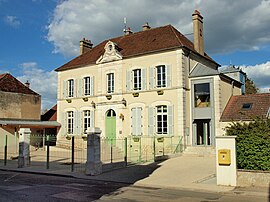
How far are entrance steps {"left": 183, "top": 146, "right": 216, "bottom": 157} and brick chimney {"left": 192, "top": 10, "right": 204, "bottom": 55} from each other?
26.1 ft

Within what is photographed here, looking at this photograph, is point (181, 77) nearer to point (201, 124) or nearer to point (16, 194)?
point (201, 124)

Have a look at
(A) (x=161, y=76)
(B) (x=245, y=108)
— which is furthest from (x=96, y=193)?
(B) (x=245, y=108)

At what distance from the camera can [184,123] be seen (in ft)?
70.9

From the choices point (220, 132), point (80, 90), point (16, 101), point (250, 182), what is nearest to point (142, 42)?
point (80, 90)

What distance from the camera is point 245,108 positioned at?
2134 centimetres

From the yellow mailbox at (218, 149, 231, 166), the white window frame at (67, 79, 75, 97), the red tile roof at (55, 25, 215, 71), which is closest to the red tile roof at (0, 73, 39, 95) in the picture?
the red tile roof at (55, 25, 215, 71)

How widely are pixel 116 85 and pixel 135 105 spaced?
247 cm

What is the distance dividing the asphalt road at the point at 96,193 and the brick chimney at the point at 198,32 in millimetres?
15853

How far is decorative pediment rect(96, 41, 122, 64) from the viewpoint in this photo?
2503 centimetres

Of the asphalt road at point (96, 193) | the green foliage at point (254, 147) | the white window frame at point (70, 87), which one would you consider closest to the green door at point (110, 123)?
the white window frame at point (70, 87)

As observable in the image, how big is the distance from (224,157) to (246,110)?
11219mm

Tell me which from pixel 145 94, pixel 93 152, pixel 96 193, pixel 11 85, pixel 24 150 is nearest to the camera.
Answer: pixel 96 193

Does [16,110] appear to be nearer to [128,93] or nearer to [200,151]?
[128,93]

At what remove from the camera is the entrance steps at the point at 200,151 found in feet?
64.2
